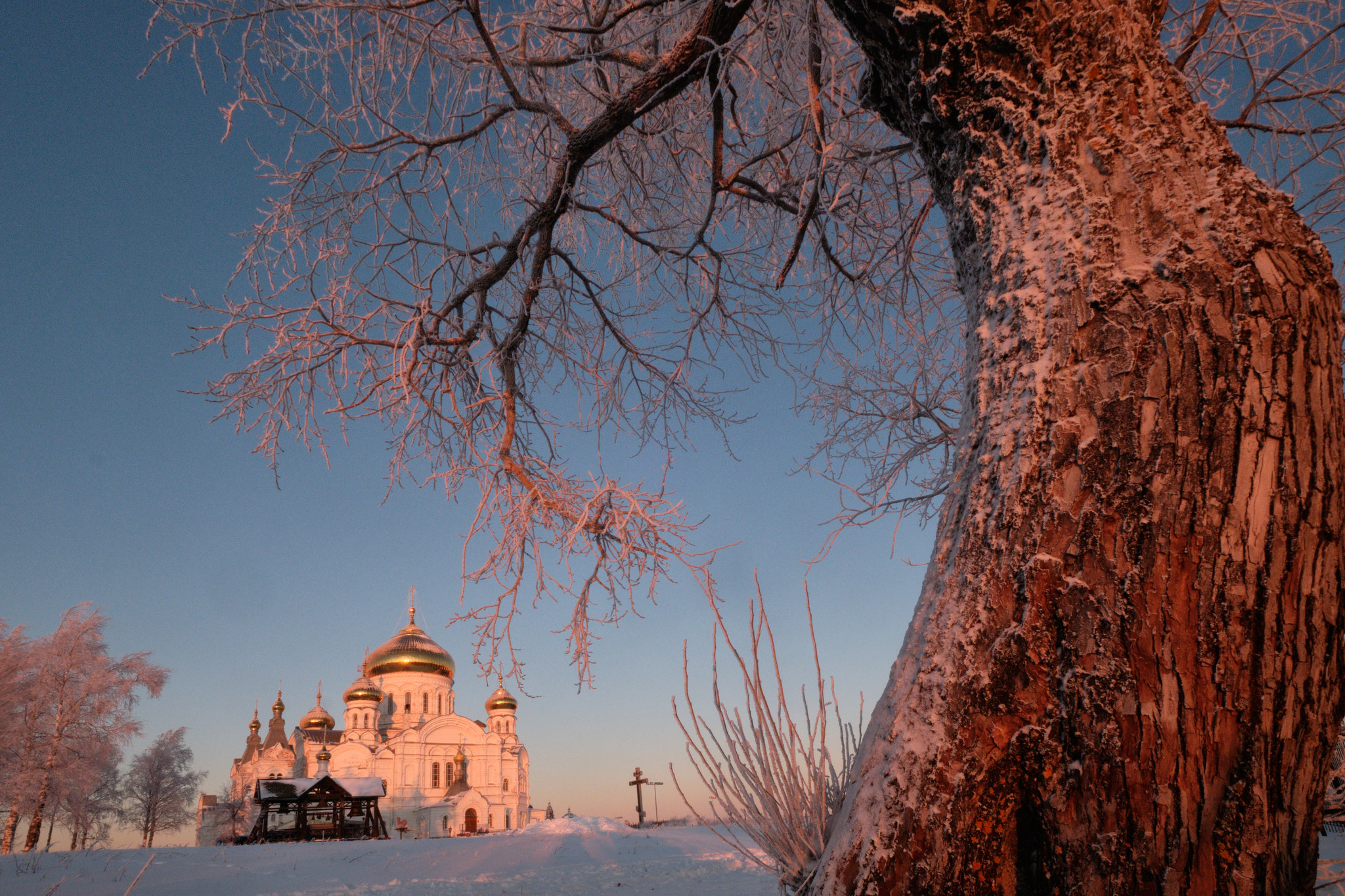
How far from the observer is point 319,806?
71.6ft

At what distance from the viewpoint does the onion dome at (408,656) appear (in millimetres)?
40031

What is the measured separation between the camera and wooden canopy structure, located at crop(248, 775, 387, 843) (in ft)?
66.5

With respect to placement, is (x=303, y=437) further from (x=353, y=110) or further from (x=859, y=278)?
(x=859, y=278)

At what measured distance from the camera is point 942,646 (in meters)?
1.27

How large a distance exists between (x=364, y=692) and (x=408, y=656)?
284cm

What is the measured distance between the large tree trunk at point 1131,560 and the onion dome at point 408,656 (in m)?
42.1

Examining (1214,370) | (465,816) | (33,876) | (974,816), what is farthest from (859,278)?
(465,816)

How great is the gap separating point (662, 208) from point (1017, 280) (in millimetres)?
3212

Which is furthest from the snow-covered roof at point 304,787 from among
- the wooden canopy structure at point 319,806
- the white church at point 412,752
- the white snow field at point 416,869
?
the white church at point 412,752

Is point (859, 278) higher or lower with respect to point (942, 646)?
higher

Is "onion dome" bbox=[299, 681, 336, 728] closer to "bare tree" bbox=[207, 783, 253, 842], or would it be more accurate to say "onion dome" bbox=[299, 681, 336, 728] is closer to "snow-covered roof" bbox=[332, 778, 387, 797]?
"bare tree" bbox=[207, 783, 253, 842]

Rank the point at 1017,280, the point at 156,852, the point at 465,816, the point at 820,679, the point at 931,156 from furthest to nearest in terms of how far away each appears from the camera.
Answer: the point at 465,816, the point at 156,852, the point at 820,679, the point at 931,156, the point at 1017,280

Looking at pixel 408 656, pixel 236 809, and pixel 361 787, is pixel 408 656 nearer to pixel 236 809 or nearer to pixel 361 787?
pixel 236 809

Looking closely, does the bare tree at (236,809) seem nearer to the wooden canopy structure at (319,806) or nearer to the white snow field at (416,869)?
the wooden canopy structure at (319,806)
